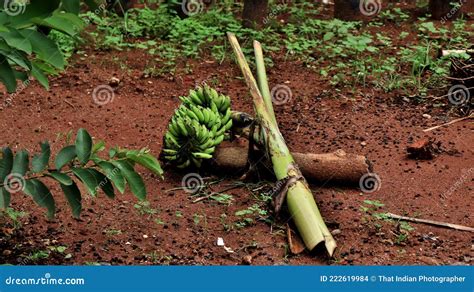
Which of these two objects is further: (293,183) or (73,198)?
(293,183)

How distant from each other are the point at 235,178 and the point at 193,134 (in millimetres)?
393

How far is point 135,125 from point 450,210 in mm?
2385

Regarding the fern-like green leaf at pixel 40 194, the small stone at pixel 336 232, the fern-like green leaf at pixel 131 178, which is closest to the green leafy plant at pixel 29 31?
the fern-like green leaf at pixel 40 194

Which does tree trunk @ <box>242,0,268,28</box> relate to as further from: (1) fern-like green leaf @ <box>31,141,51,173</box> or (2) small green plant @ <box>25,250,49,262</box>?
(1) fern-like green leaf @ <box>31,141,51,173</box>

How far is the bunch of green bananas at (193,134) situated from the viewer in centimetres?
519

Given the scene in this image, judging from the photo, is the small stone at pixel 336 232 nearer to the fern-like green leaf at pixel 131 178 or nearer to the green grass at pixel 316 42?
the fern-like green leaf at pixel 131 178

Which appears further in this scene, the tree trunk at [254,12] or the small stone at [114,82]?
the tree trunk at [254,12]

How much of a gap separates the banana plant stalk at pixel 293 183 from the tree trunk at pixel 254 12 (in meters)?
2.03

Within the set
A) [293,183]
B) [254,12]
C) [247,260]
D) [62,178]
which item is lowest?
[247,260]

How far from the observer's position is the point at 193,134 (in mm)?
5184

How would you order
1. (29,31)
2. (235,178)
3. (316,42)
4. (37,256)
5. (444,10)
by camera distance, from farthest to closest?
(444,10)
(316,42)
(235,178)
(37,256)
(29,31)

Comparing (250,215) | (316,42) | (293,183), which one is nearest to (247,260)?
(250,215)

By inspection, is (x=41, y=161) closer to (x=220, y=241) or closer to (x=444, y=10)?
(x=220, y=241)

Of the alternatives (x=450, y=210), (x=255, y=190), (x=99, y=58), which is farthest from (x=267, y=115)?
(x=99, y=58)
